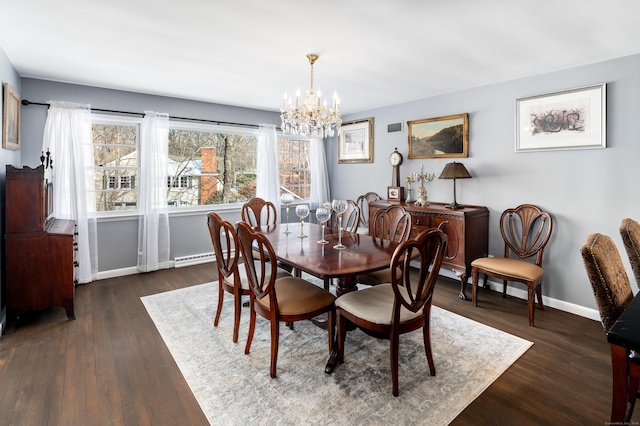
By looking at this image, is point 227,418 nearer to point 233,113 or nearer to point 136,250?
point 136,250

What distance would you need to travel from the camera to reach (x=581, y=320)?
309 centimetres

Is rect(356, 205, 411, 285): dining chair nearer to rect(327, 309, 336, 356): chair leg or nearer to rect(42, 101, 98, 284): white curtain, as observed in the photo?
rect(327, 309, 336, 356): chair leg

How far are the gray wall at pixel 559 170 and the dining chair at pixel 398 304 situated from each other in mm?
2173

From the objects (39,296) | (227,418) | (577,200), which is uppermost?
(577,200)

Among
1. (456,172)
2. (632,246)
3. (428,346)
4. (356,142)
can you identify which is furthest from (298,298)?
(356,142)

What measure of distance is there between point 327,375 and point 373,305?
566 mm

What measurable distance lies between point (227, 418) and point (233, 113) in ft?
14.2

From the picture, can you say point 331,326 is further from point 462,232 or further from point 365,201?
point 365,201

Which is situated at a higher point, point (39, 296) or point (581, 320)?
point (39, 296)

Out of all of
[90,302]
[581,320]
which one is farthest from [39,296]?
[581,320]

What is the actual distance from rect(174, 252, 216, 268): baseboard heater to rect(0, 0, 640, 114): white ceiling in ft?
7.64

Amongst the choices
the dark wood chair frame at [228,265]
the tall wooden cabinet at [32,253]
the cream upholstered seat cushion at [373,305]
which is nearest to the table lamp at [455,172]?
the cream upholstered seat cushion at [373,305]

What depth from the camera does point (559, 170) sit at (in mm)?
3336

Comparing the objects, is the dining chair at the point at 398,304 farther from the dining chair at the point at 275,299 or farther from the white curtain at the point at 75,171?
the white curtain at the point at 75,171
